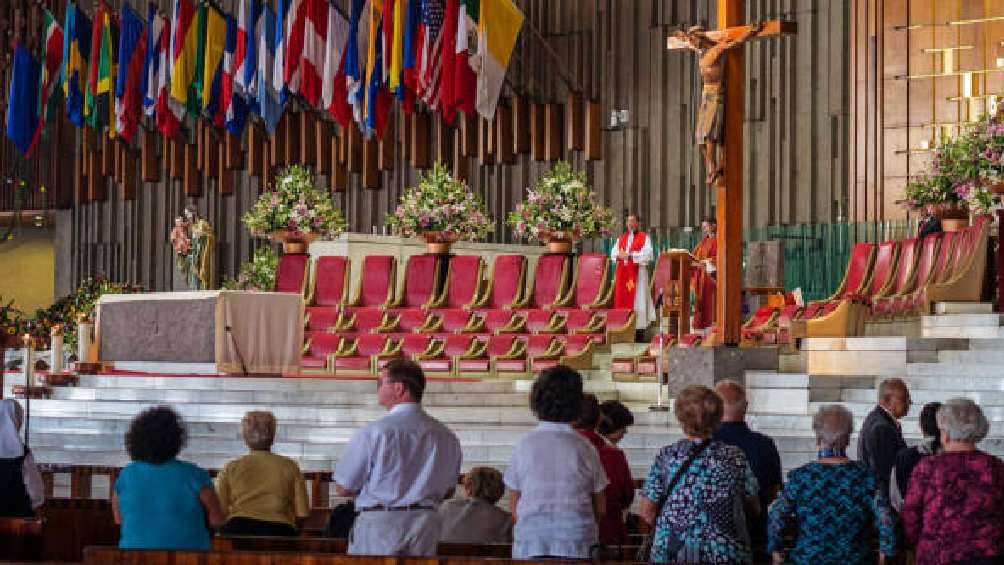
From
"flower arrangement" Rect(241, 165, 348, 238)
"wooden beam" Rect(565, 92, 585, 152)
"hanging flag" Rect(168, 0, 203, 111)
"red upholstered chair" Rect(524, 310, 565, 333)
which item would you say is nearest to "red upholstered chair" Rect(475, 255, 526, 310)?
"red upholstered chair" Rect(524, 310, 565, 333)

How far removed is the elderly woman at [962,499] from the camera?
4.79m

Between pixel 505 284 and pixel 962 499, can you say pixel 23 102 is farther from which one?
pixel 962 499

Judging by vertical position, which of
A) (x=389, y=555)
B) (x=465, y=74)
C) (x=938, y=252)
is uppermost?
(x=465, y=74)

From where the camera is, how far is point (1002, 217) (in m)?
12.2

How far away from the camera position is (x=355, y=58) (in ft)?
61.5

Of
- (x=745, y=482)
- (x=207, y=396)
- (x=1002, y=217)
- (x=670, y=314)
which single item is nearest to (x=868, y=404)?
(x=1002, y=217)

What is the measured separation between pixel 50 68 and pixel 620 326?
9.73 m

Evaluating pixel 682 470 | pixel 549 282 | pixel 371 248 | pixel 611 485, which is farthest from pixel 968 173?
pixel 682 470

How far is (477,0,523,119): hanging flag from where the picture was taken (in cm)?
1772

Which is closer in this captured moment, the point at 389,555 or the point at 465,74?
the point at 389,555

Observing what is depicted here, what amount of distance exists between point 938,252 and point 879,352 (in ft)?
4.90

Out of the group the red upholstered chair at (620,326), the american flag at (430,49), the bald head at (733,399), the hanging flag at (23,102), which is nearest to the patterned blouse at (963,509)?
the bald head at (733,399)

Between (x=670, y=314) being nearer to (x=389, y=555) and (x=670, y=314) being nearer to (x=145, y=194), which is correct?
(x=389, y=555)

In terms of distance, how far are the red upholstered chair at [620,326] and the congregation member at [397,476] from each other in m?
9.90
